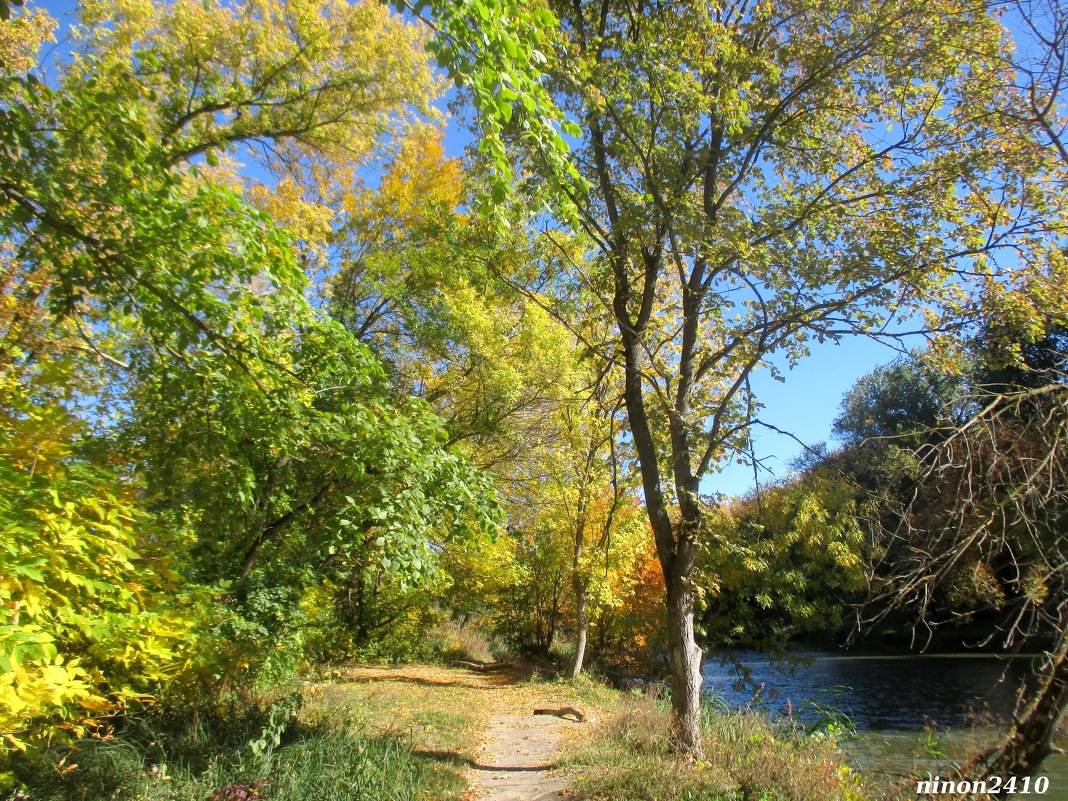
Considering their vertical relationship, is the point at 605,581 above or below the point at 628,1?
below

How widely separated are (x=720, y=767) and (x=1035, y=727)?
263 centimetres

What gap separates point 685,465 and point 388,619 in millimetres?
14123

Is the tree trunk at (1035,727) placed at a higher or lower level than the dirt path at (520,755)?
higher

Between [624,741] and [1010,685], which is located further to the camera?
[1010,685]

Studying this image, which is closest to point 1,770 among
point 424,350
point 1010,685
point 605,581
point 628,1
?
point 628,1

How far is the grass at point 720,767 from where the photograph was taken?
5332 mm

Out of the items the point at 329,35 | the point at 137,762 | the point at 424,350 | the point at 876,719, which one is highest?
the point at 329,35

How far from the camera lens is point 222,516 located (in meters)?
6.00

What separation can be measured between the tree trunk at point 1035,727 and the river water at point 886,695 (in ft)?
4.74

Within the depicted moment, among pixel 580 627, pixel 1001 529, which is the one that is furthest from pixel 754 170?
pixel 580 627

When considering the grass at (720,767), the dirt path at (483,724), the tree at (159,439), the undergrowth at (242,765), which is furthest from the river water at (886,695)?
the tree at (159,439)

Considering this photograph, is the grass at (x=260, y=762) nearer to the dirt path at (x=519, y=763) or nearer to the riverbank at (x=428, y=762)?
the riverbank at (x=428, y=762)

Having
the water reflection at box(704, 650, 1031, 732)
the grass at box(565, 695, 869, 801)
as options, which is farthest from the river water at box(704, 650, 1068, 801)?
the grass at box(565, 695, 869, 801)

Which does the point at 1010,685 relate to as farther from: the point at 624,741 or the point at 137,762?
the point at 137,762
